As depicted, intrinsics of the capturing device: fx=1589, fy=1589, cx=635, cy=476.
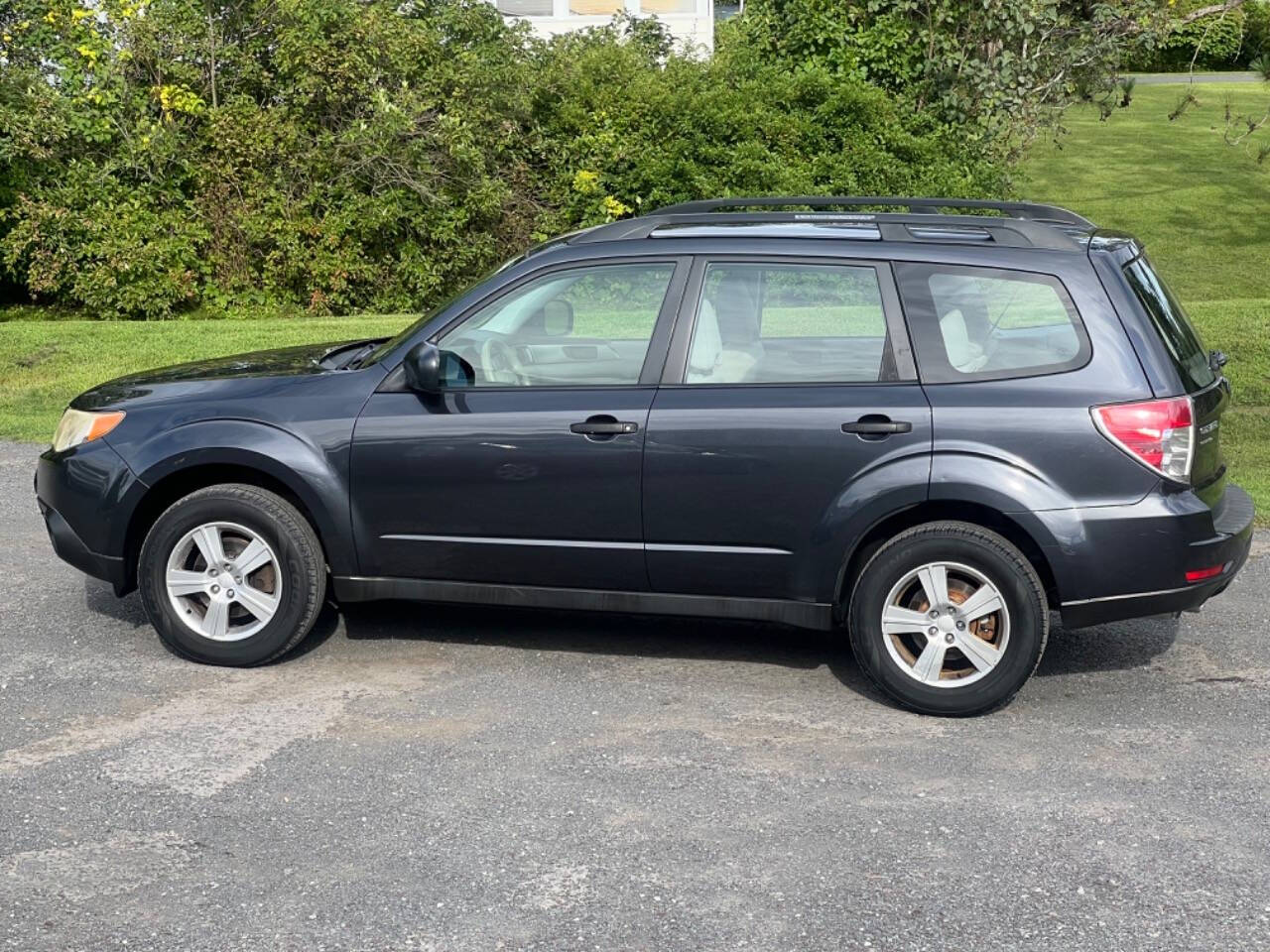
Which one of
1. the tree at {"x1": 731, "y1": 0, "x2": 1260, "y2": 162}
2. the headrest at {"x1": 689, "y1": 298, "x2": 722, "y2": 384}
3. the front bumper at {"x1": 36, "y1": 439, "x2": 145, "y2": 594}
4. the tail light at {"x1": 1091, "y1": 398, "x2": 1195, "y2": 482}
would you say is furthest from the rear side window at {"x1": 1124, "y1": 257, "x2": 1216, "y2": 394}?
the tree at {"x1": 731, "y1": 0, "x2": 1260, "y2": 162}

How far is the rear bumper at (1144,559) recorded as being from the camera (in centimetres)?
541

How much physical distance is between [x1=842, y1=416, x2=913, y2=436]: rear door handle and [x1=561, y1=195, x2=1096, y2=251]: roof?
74cm

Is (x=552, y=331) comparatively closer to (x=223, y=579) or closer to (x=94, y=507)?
(x=223, y=579)

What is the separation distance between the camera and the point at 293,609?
6.05 m

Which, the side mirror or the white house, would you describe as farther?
the white house

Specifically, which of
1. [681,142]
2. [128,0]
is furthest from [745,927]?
[128,0]

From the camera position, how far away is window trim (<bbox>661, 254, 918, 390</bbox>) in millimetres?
5691

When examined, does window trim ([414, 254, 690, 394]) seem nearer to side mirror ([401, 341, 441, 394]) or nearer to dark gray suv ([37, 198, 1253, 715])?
dark gray suv ([37, 198, 1253, 715])

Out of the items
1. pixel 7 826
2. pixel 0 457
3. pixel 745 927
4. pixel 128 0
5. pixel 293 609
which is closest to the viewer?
pixel 745 927

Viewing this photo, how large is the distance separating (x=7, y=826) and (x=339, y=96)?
483 inches

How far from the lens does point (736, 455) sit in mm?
5684

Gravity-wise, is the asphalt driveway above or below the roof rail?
below

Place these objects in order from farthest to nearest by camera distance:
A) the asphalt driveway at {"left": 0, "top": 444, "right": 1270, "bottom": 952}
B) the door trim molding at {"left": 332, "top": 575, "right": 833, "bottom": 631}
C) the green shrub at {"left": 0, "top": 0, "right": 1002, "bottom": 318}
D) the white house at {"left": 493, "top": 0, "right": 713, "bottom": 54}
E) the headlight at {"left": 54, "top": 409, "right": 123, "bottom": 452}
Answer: the white house at {"left": 493, "top": 0, "right": 713, "bottom": 54} < the green shrub at {"left": 0, "top": 0, "right": 1002, "bottom": 318} < the headlight at {"left": 54, "top": 409, "right": 123, "bottom": 452} < the door trim molding at {"left": 332, "top": 575, "right": 833, "bottom": 631} < the asphalt driveway at {"left": 0, "top": 444, "right": 1270, "bottom": 952}

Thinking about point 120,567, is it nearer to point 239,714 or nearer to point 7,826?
point 239,714
